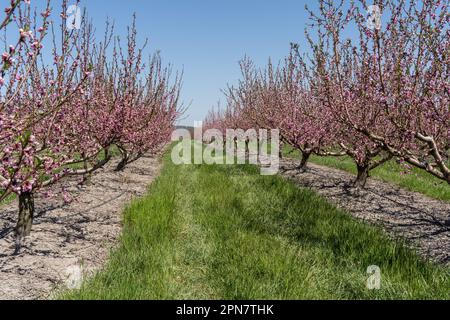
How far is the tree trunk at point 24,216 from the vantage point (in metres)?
5.07

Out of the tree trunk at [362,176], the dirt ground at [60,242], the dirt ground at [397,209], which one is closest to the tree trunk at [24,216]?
the dirt ground at [60,242]

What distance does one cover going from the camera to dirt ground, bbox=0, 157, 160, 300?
13.0 ft

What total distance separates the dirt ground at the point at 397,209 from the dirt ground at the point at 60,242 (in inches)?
167

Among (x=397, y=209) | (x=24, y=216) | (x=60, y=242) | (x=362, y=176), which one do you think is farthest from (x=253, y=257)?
(x=362, y=176)

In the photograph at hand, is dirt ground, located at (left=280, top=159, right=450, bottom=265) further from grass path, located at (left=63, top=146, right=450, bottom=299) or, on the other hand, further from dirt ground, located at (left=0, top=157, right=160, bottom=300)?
dirt ground, located at (left=0, top=157, right=160, bottom=300)

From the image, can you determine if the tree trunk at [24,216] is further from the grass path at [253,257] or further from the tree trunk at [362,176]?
the tree trunk at [362,176]

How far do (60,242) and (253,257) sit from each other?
2.70 m

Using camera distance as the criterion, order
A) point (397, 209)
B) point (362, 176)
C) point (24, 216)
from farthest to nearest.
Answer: point (362, 176) → point (397, 209) → point (24, 216)

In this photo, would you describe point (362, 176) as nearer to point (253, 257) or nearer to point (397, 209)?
point (397, 209)

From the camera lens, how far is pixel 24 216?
203 inches

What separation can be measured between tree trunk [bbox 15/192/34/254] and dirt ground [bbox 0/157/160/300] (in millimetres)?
108

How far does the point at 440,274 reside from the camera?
4047 mm
